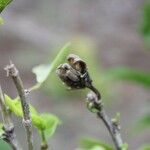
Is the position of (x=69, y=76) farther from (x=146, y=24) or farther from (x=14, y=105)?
(x=146, y=24)

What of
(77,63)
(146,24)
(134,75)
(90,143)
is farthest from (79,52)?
(77,63)

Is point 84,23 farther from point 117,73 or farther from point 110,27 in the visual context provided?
point 117,73

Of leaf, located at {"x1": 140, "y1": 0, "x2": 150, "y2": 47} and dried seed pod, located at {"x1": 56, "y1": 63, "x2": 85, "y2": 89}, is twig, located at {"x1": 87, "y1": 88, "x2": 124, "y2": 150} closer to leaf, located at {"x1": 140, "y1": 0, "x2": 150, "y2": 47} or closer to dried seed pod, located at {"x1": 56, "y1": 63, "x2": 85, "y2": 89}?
dried seed pod, located at {"x1": 56, "y1": 63, "x2": 85, "y2": 89}

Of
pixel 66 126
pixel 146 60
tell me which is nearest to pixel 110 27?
pixel 146 60

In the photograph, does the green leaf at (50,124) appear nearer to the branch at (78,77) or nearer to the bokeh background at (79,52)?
the branch at (78,77)

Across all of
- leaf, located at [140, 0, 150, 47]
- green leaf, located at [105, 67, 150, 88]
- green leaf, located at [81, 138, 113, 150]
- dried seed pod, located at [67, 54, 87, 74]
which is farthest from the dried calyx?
leaf, located at [140, 0, 150, 47]

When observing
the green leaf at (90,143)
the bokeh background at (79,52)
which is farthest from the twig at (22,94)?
the bokeh background at (79,52)
